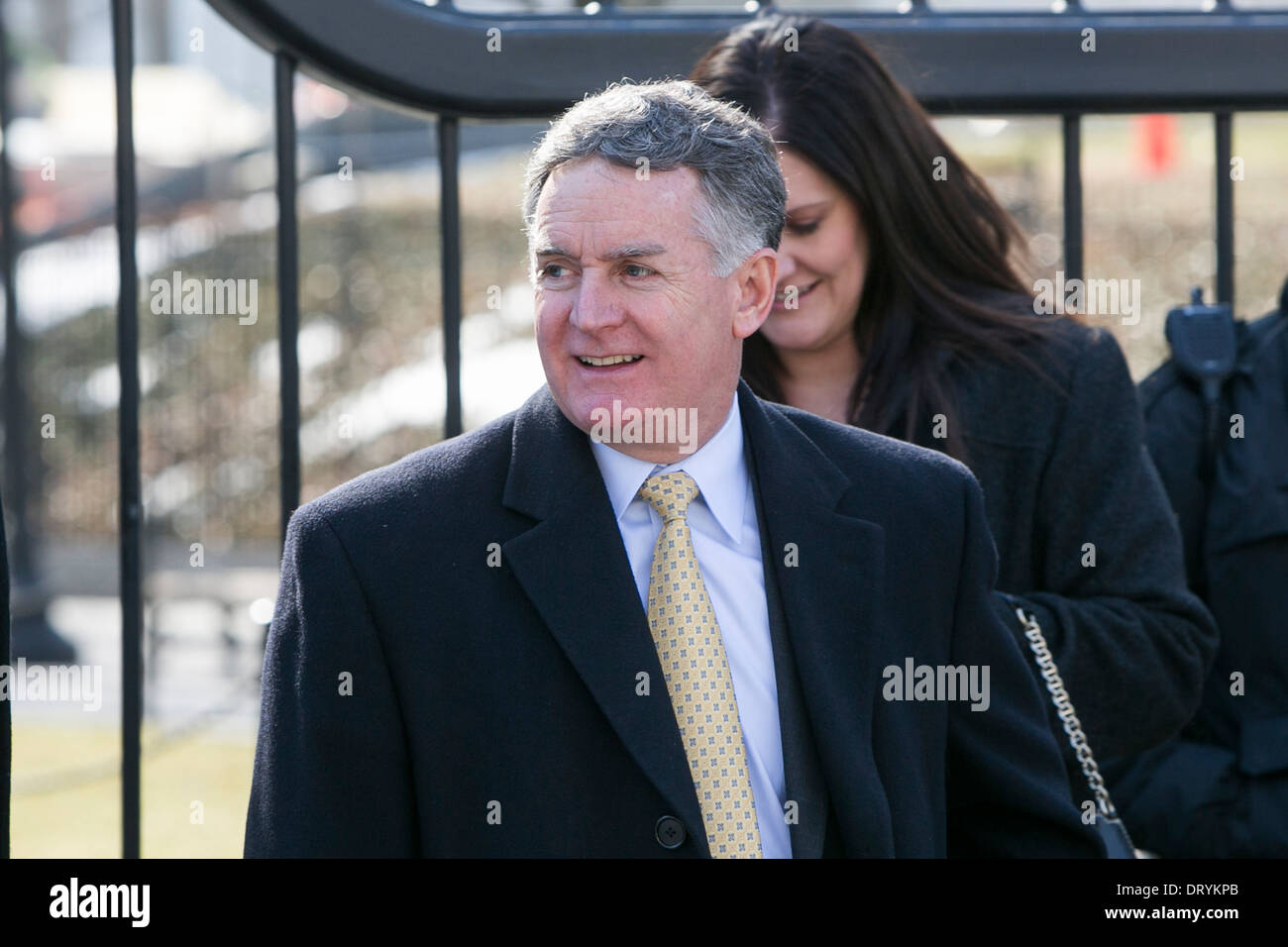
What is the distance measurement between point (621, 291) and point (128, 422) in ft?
2.77

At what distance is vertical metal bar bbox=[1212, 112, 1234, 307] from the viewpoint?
276cm

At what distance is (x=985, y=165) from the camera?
1070 cm

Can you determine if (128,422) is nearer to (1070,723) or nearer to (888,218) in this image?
(888,218)

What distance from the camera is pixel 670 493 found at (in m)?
2.11

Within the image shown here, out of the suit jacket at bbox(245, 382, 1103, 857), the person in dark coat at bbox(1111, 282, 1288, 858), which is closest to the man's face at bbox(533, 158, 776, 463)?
the suit jacket at bbox(245, 382, 1103, 857)

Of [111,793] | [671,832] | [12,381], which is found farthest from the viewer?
[12,381]

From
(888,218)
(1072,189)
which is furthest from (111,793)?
(1072,189)

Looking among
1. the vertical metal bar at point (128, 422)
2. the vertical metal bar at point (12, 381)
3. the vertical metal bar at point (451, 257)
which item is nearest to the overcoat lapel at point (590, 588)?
the vertical metal bar at point (451, 257)

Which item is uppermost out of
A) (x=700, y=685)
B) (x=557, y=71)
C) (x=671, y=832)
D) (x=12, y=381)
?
(x=12, y=381)

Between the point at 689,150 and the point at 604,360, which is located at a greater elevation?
the point at 689,150

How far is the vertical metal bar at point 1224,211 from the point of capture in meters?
2.76

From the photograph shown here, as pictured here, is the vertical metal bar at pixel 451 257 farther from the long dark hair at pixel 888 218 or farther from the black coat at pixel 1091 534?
the black coat at pixel 1091 534
